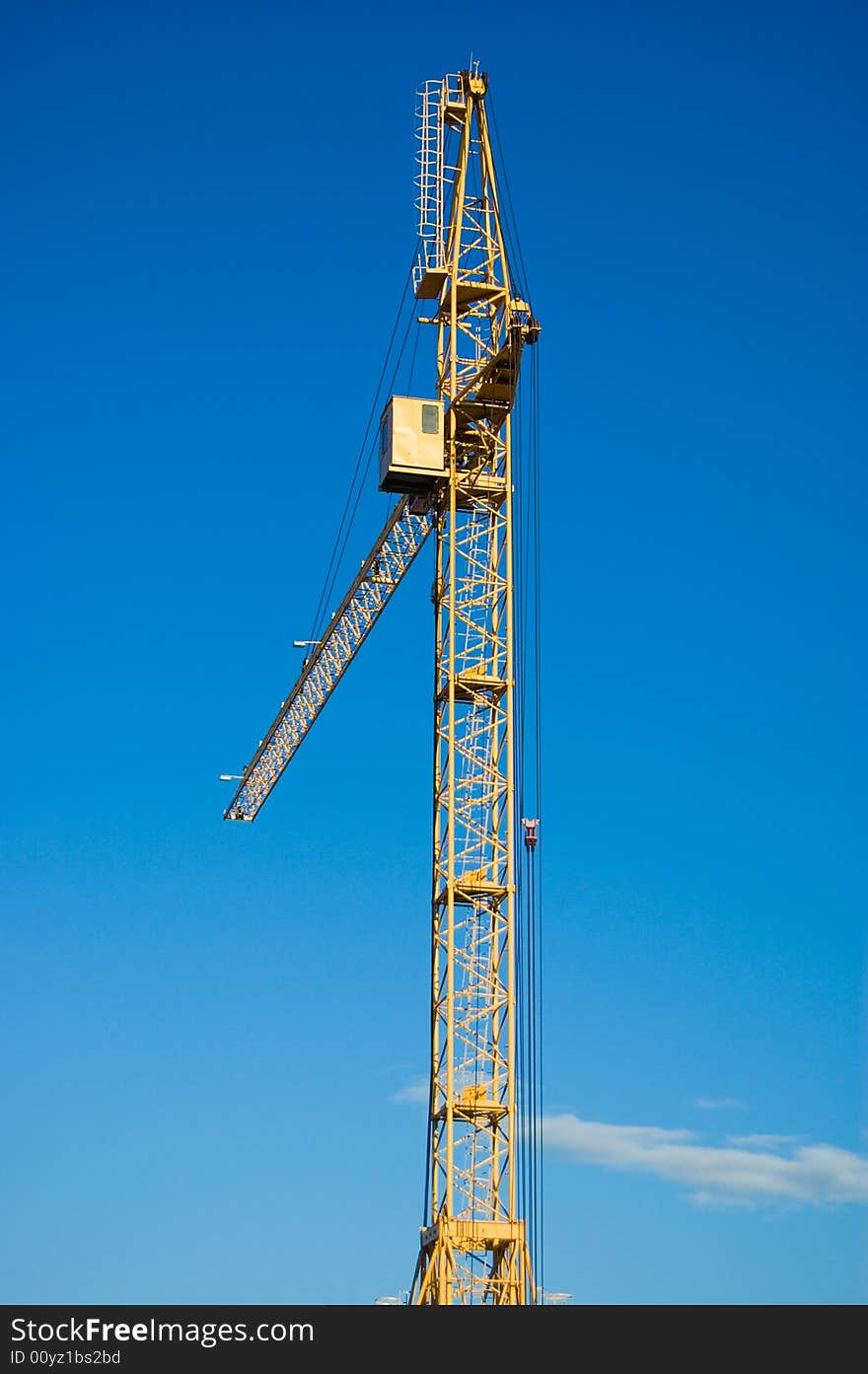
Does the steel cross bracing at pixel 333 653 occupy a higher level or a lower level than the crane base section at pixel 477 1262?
higher

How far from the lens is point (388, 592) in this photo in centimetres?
7650

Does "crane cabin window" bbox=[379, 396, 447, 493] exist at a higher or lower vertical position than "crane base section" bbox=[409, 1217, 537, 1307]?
higher

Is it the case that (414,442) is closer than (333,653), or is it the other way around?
(414,442)

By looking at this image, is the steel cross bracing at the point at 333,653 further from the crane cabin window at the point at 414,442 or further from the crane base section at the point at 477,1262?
the crane base section at the point at 477,1262

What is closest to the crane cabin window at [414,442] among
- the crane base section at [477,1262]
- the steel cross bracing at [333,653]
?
the steel cross bracing at [333,653]

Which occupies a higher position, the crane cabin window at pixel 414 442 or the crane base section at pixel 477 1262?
the crane cabin window at pixel 414 442

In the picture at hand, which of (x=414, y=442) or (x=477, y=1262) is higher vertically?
(x=414, y=442)

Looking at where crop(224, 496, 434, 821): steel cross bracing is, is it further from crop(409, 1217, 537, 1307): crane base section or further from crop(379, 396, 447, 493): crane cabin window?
crop(409, 1217, 537, 1307): crane base section

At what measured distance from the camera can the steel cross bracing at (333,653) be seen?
233ft

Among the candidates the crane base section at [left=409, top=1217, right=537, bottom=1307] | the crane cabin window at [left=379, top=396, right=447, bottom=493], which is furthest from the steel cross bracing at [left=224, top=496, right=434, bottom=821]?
the crane base section at [left=409, top=1217, right=537, bottom=1307]

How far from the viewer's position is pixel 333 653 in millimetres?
81250

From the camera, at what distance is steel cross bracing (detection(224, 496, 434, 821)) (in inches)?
2798

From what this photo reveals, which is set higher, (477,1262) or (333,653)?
(333,653)
